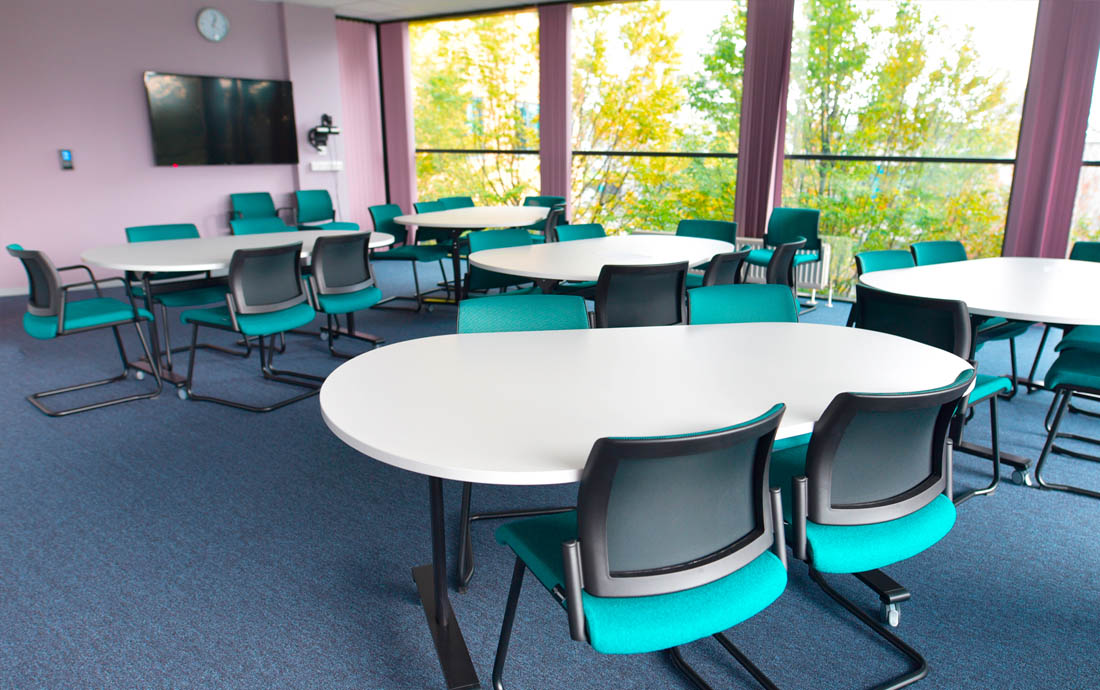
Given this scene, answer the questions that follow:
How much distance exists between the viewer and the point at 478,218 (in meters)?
5.99

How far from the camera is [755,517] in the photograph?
154 centimetres

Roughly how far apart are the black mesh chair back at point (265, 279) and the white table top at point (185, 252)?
0.16 meters

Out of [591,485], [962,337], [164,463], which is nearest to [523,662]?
[591,485]

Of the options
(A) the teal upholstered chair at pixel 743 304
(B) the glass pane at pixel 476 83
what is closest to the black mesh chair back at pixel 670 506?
(A) the teal upholstered chair at pixel 743 304

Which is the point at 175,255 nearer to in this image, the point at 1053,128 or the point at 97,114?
the point at 97,114

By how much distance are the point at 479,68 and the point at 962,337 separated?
27.1 feet

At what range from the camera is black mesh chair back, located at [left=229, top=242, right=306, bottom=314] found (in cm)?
376

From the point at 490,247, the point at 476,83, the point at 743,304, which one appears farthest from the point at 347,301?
the point at 476,83

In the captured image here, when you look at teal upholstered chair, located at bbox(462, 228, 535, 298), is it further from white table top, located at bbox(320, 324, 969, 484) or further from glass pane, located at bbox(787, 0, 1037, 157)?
glass pane, located at bbox(787, 0, 1037, 157)

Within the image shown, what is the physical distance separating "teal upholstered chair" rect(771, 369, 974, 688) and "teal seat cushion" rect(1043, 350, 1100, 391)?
1.51 m

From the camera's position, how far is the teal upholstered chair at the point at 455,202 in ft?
23.5

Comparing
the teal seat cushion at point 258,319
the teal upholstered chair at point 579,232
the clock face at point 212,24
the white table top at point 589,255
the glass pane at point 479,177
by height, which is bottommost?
the teal seat cushion at point 258,319

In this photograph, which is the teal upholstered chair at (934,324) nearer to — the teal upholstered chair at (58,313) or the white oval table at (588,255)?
the white oval table at (588,255)

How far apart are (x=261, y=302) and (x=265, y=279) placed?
13cm
